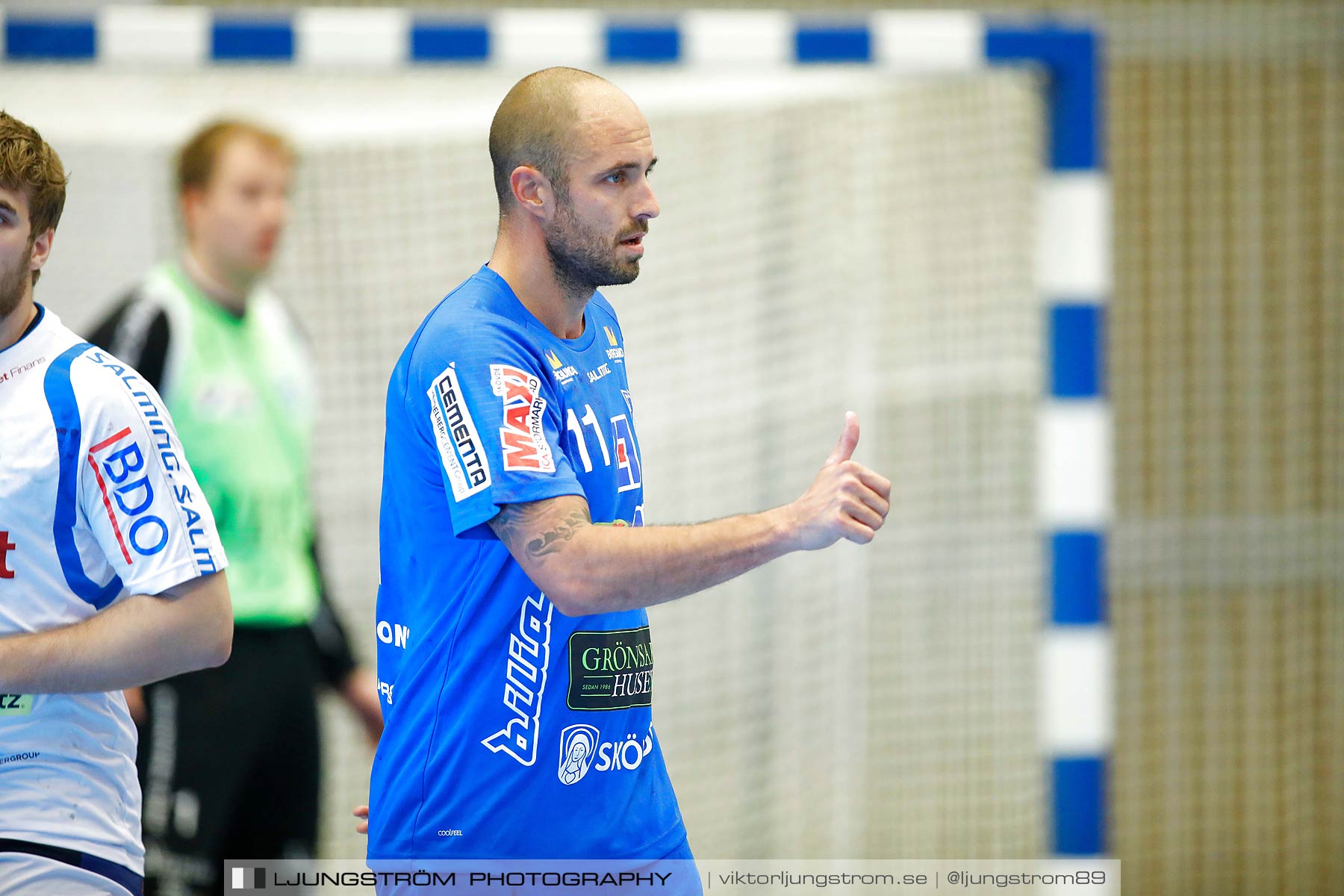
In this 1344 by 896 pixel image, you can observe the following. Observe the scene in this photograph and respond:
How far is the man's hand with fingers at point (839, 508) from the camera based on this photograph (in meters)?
1.77

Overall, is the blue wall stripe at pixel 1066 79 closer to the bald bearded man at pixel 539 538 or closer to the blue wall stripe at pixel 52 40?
the bald bearded man at pixel 539 538

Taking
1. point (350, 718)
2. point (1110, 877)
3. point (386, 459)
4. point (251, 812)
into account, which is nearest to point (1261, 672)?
point (1110, 877)

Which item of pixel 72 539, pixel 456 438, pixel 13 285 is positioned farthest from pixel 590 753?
pixel 13 285

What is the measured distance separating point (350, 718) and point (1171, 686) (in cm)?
323

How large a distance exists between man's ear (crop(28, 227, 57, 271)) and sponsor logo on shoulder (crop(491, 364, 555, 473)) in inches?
24.0

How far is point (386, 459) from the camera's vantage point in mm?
1991

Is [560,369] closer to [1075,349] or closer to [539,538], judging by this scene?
[539,538]

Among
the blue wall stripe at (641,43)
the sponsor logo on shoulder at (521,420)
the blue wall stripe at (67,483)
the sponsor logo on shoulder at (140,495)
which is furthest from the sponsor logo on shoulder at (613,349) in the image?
the blue wall stripe at (641,43)

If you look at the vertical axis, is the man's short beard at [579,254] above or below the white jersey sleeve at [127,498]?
above

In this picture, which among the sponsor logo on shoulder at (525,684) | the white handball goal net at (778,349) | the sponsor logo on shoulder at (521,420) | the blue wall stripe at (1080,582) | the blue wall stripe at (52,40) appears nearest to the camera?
the sponsor logo on shoulder at (521,420)

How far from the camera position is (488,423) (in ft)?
5.93

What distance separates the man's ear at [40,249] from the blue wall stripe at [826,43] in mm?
1869

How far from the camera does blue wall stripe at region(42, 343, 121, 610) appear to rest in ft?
5.61

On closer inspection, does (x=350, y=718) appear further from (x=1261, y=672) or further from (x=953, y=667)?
(x=1261, y=672)
